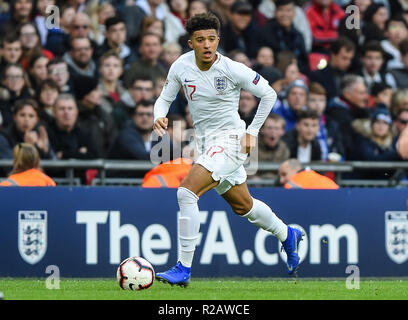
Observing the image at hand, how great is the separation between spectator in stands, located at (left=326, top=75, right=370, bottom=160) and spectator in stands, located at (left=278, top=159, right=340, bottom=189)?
107 inches

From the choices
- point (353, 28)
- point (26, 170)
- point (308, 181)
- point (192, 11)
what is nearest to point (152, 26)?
point (192, 11)

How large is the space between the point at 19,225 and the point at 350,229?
3.83m

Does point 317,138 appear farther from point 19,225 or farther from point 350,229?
point 19,225

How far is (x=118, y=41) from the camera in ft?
50.3

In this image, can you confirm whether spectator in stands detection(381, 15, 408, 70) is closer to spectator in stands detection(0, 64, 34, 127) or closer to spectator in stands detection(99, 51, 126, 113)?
spectator in stands detection(99, 51, 126, 113)

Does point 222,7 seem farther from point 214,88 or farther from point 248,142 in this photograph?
point 248,142

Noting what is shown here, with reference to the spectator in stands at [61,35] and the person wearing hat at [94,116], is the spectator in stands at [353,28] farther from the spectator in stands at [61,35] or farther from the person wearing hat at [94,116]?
the person wearing hat at [94,116]

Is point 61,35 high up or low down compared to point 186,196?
up

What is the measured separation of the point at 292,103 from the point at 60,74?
330cm

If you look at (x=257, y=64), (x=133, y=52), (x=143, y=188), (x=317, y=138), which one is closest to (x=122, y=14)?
(x=133, y=52)

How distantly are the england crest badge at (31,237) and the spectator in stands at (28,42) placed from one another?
378 cm

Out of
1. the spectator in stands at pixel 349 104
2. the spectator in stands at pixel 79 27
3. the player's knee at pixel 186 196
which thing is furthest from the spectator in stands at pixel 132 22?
the player's knee at pixel 186 196

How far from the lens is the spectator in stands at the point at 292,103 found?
48.4 ft

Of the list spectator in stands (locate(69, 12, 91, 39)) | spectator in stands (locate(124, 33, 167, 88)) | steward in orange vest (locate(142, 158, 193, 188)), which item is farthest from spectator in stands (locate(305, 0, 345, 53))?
steward in orange vest (locate(142, 158, 193, 188))
